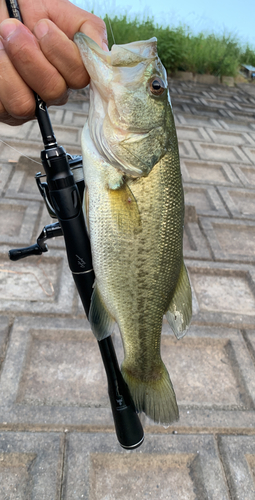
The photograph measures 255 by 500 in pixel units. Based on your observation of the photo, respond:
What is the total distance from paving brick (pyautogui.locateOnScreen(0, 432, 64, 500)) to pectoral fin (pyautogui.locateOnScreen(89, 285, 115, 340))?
0.90m

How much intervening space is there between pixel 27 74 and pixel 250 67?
12.0 metres

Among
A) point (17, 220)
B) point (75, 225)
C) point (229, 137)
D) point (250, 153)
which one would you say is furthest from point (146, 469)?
point (229, 137)

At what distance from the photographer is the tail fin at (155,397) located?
1.22m

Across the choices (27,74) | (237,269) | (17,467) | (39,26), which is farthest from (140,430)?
(237,269)

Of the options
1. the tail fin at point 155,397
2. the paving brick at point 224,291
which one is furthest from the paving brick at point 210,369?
the tail fin at point 155,397

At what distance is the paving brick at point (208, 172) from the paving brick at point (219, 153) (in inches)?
6.4

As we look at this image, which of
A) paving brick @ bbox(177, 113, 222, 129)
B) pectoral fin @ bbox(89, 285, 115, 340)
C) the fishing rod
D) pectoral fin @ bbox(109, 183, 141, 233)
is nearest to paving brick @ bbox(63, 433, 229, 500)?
the fishing rod

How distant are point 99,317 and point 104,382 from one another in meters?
1.07

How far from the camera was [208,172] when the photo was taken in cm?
469

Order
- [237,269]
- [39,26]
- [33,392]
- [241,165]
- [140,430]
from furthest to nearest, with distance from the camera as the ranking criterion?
[241,165]
[237,269]
[33,392]
[140,430]
[39,26]

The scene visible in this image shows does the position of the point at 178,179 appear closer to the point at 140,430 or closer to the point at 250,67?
the point at 140,430

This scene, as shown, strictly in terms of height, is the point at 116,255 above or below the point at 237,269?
above

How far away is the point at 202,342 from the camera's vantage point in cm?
241

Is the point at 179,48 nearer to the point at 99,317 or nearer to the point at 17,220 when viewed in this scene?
the point at 17,220
